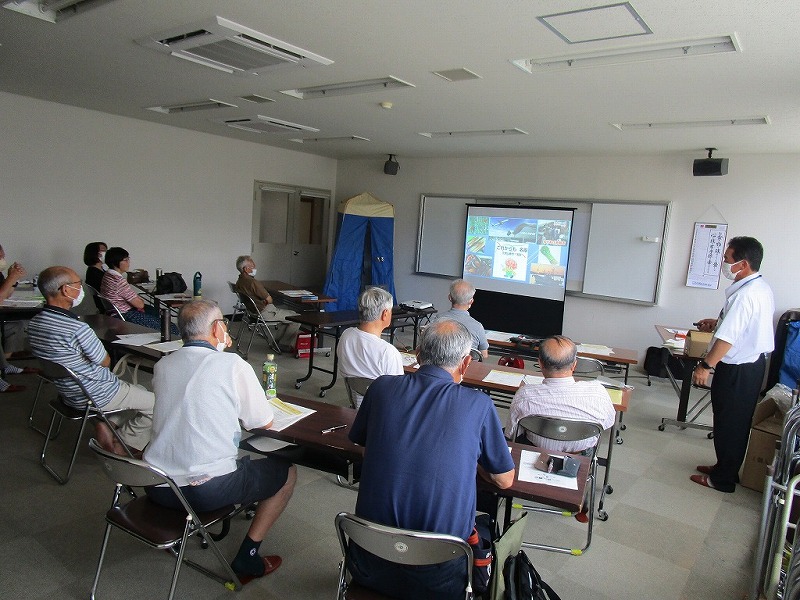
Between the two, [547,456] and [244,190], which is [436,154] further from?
[547,456]

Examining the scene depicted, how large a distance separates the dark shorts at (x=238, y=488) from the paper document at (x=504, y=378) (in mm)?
1545

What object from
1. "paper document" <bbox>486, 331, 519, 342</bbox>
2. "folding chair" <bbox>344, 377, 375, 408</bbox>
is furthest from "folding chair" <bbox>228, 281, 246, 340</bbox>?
"folding chair" <bbox>344, 377, 375, 408</bbox>

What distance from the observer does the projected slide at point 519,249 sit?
7.61 metres

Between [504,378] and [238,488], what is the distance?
6.40 ft

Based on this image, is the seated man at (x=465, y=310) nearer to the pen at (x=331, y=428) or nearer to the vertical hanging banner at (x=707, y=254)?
the pen at (x=331, y=428)

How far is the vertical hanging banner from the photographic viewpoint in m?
6.48

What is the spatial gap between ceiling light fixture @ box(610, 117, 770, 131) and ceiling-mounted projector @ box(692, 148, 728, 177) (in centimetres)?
143

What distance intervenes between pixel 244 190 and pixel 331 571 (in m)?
7.01

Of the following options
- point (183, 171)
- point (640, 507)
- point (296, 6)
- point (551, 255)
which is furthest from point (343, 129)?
point (640, 507)

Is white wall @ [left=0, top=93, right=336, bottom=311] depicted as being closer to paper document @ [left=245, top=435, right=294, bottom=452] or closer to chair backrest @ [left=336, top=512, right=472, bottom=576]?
paper document @ [left=245, top=435, right=294, bottom=452]

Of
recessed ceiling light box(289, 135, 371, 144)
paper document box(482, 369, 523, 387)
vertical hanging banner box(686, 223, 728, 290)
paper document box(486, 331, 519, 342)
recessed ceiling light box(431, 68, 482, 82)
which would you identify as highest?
recessed ceiling light box(289, 135, 371, 144)

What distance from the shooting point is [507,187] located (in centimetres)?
802

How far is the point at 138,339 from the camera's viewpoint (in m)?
3.78

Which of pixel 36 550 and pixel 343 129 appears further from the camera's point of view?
pixel 343 129
